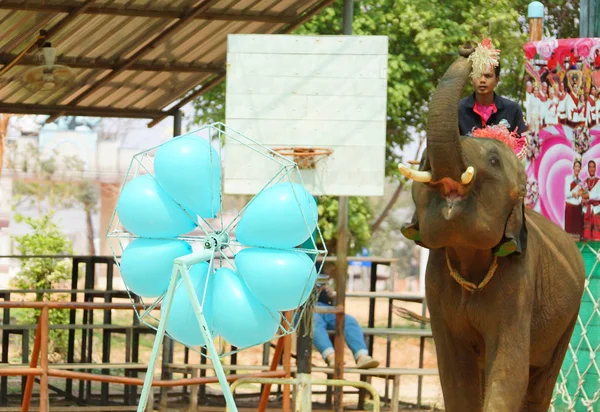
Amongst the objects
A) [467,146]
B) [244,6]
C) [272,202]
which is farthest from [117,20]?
[467,146]

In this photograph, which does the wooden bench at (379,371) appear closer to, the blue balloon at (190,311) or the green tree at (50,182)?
the blue balloon at (190,311)

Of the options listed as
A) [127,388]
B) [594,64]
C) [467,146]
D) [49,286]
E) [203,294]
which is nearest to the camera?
[467,146]

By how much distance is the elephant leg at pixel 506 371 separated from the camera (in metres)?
5.42

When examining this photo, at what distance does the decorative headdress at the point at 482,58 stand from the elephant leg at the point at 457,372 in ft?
3.99

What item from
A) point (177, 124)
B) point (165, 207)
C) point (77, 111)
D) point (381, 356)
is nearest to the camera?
point (165, 207)

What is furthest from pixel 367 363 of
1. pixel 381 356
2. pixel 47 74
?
pixel 381 356

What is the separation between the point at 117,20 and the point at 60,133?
3777cm

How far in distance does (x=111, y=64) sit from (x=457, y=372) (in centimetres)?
589

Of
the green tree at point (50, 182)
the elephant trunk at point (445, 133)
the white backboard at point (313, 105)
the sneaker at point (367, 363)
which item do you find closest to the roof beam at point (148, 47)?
the white backboard at point (313, 105)

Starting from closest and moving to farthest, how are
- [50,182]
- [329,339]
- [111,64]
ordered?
[329,339]
[111,64]
[50,182]

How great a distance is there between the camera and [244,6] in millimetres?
10766

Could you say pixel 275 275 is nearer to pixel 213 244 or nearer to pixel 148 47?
pixel 213 244

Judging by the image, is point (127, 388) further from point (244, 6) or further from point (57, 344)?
point (57, 344)

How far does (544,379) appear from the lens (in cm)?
639
